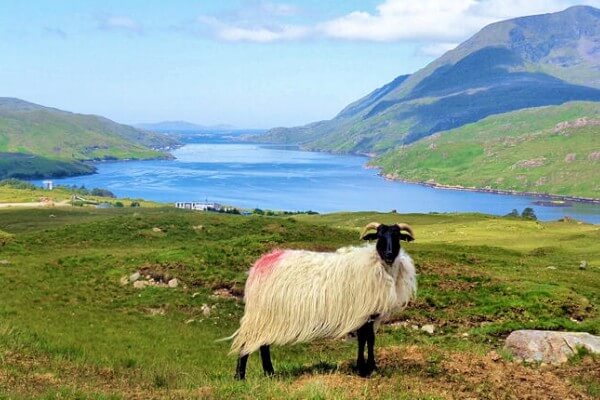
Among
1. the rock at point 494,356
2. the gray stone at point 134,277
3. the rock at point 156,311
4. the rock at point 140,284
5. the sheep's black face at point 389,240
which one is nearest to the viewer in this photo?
the sheep's black face at point 389,240

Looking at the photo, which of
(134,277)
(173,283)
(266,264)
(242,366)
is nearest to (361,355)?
(242,366)

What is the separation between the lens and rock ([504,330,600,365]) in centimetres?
1572

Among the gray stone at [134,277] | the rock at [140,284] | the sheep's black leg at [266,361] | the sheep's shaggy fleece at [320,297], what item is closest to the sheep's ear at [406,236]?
the sheep's shaggy fleece at [320,297]

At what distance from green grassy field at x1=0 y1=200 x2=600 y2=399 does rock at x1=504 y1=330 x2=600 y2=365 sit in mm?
472

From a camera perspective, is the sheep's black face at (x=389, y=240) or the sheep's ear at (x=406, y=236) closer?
the sheep's black face at (x=389, y=240)

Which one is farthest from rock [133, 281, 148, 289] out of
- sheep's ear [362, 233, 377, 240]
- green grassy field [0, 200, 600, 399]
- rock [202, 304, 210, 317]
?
sheep's ear [362, 233, 377, 240]

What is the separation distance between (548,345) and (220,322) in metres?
13.3

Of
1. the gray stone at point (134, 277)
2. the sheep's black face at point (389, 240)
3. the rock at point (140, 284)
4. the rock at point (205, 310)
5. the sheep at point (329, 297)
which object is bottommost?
the rock at point (205, 310)

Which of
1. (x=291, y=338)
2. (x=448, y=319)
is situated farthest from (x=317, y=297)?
(x=448, y=319)

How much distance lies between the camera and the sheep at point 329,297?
529 inches

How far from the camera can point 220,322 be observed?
2475cm

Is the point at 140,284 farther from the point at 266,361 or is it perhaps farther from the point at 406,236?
the point at 406,236

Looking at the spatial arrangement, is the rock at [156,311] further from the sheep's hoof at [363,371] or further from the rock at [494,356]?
the rock at [494,356]

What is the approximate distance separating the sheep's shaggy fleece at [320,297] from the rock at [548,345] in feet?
14.5
